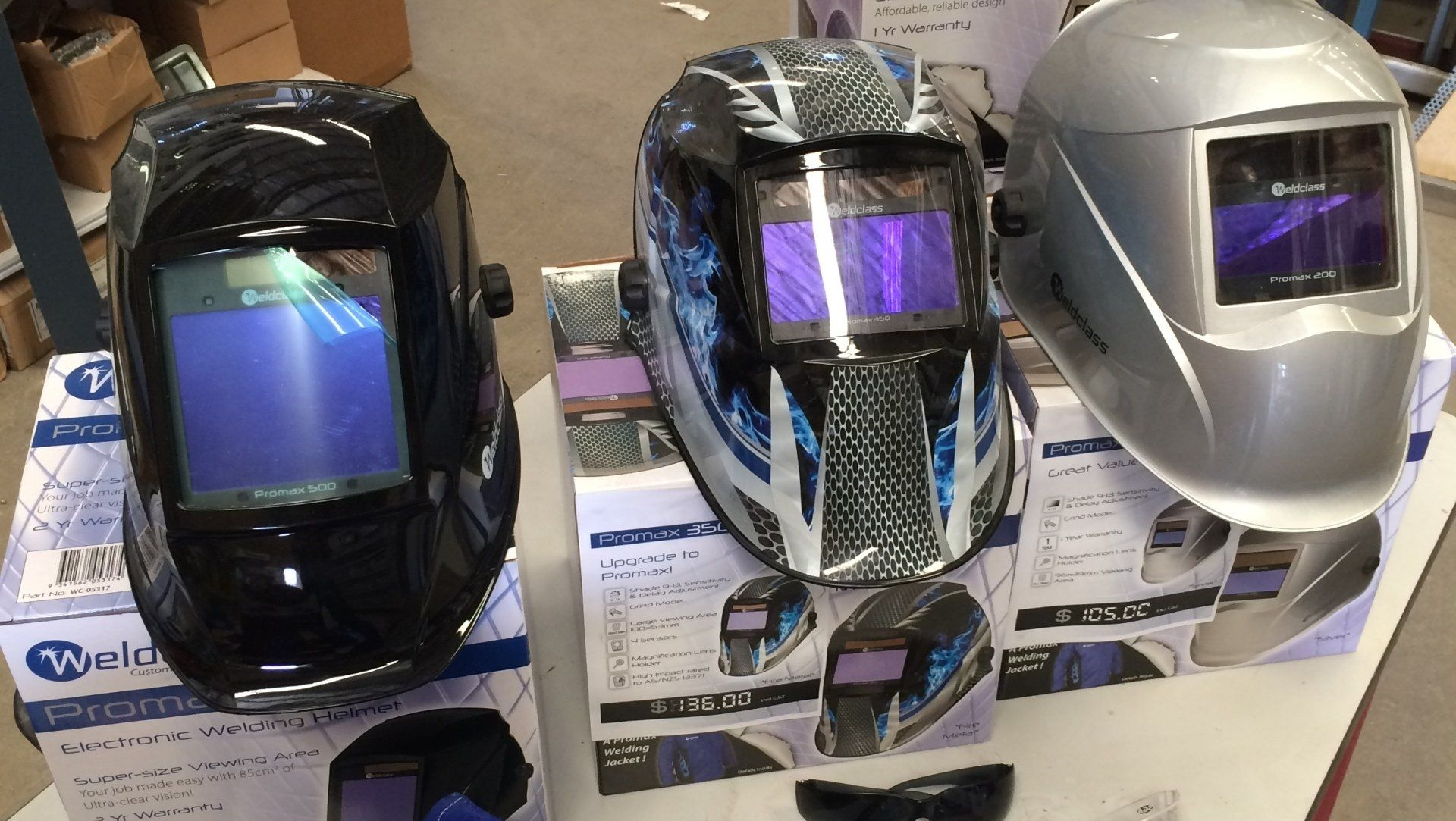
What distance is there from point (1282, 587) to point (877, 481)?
0.43 meters

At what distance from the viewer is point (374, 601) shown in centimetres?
73

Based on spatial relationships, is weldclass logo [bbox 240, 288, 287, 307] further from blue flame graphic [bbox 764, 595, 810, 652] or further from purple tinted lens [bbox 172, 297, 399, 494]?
blue flame graphic [bbox 764, 595, 810, 652]

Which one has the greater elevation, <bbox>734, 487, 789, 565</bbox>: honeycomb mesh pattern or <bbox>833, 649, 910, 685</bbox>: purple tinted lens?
<bbox>734, 487, 789, 565</bbox>: honeycomb mesh pattern

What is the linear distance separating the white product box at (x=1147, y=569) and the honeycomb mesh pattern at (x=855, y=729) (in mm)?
139

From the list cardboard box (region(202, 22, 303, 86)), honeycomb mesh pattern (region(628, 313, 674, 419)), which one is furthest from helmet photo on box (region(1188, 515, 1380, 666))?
cardboard box (region(202, 22, 303, 86))

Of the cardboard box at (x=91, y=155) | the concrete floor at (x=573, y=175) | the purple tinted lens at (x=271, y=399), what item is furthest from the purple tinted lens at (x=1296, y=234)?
the cardboard box at (x=91, y=155)

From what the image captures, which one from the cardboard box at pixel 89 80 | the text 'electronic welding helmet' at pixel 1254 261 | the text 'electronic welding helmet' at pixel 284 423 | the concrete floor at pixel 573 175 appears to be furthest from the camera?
the cardboard box at pixel 89 80

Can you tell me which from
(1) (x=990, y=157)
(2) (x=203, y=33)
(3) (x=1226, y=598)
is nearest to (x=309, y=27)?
A: (2) (x=203, y=33)

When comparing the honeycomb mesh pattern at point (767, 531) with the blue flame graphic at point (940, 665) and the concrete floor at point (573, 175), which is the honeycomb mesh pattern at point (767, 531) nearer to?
the blue flame graphic at point (940, 665)

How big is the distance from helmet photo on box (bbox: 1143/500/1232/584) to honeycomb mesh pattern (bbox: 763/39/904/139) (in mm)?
391

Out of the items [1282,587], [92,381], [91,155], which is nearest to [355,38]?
[91,155]

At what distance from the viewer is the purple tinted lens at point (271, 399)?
725 mm

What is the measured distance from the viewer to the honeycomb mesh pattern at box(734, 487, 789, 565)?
2.65 feet

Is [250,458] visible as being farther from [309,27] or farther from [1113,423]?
[309,27]
